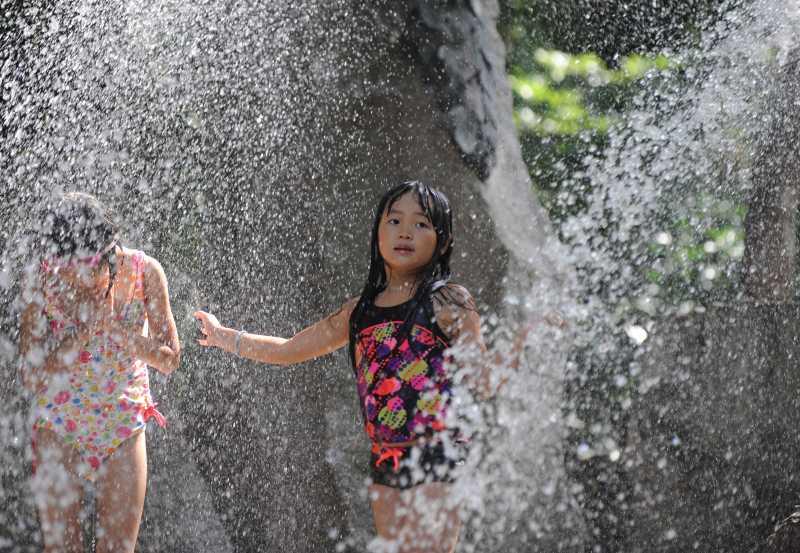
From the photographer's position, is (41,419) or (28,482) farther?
(28,482)

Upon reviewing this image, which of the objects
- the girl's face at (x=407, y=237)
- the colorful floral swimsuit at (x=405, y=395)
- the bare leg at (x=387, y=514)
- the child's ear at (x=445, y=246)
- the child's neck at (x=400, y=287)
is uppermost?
the girl's face at (x=407, y=237)

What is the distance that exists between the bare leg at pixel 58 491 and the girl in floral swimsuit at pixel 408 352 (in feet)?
1.89

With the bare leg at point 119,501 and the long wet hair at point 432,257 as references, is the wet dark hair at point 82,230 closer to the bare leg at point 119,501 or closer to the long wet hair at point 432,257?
the bare leg at point 119,501

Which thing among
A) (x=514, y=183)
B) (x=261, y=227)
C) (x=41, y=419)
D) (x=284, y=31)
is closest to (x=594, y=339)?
(x=514, y=183)

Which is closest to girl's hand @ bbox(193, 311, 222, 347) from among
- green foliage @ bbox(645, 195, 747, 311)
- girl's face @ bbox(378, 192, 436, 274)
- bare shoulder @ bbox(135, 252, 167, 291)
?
bare shoulder @ bbox(135, 252, 167, 291)

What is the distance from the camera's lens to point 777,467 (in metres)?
4.15

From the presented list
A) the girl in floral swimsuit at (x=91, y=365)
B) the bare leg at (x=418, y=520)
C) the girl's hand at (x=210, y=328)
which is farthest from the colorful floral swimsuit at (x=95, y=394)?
the bare leg at (x=418, y=520)

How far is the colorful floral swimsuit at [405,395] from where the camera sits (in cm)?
231

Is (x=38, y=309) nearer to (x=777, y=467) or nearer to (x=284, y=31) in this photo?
(x=284, y=31)

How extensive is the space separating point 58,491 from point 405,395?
106 cm

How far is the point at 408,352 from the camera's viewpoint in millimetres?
2393

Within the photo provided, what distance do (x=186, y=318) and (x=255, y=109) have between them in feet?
2.99

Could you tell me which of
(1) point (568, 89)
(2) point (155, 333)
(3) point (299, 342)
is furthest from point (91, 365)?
(1) point (568, 89)

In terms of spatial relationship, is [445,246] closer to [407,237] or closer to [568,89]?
[407,237]
